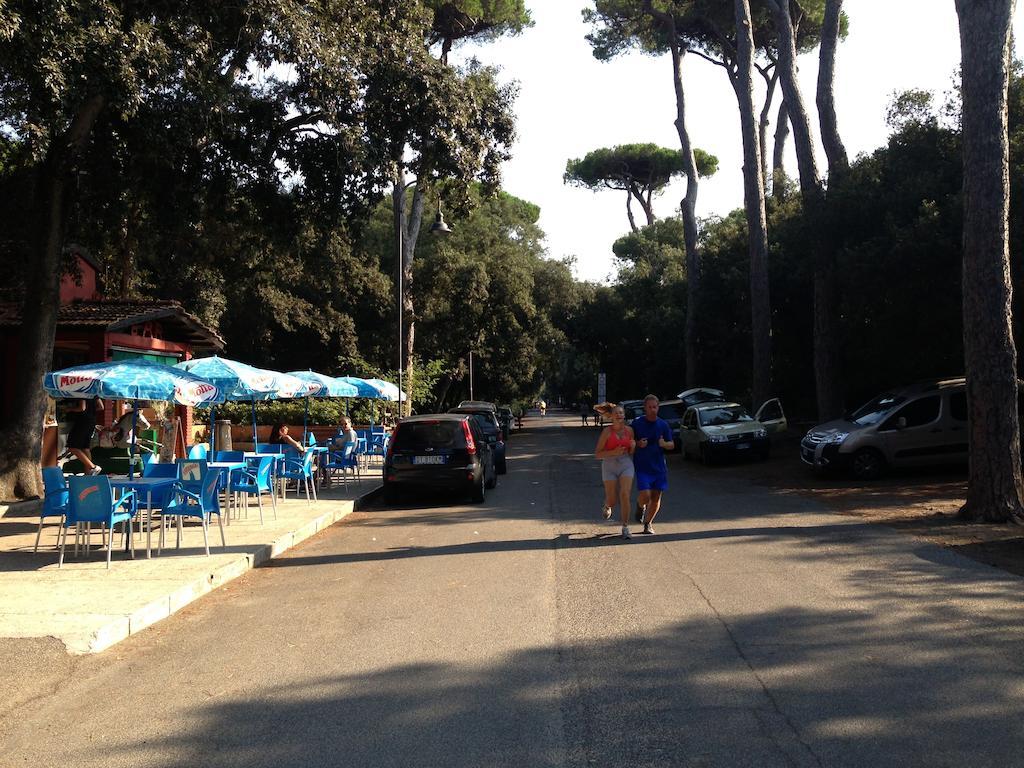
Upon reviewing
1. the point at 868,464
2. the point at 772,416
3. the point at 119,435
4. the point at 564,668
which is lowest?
the point at 564,668

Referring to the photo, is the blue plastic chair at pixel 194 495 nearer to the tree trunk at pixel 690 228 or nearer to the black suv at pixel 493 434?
the black suv at pixel 493 434

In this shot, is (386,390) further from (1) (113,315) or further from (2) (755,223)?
(2) (755,223)

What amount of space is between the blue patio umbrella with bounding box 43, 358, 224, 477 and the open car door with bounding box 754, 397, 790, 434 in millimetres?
18738

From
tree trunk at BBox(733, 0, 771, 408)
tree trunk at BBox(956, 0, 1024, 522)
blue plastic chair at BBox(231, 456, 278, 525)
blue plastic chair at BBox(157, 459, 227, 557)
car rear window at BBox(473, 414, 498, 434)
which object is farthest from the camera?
tree trunk at BBox(733, 0, 771, 408)

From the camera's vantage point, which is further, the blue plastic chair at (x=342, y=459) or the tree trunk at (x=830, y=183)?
the tree trunk at (x=830, y=183)

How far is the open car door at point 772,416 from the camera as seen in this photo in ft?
89.5

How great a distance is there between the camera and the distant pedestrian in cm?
1122

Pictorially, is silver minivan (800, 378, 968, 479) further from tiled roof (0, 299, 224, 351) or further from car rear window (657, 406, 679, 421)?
tiled roof (0, 299, 224, 351)

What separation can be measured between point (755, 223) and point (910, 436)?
1159 cm

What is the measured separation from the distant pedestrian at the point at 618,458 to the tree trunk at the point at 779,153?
27300mm

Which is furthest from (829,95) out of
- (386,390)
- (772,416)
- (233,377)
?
(233,377)

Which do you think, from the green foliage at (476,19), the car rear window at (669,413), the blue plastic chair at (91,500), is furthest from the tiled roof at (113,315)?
the car rear window at (669,413)

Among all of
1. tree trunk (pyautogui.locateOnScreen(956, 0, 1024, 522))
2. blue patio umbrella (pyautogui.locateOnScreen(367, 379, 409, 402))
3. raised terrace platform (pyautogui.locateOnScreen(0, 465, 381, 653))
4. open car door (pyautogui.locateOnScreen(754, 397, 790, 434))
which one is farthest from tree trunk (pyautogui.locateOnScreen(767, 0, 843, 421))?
raised terrace platform (pyautogui.locateOnScreen(0, 465, 381, 653))

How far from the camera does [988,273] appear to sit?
40.5 feet
